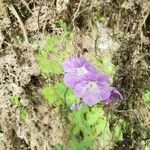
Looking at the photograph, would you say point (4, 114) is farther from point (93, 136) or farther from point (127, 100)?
point (127, 100)

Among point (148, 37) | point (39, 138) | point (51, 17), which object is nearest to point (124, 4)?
point (148, 37)

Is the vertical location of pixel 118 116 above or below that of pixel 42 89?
below

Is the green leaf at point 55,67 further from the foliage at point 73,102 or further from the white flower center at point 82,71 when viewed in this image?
the white flower center at point 82,71

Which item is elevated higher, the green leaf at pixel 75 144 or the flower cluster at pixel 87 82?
the flower cluster at pixel 87 82

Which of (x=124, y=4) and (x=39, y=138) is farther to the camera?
(x=39, y=138)

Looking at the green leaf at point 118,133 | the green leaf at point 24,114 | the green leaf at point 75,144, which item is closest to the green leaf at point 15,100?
the green leaf at point 24,114

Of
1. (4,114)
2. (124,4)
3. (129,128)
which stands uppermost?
(124,4)

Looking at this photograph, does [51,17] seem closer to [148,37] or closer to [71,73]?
[71,73]

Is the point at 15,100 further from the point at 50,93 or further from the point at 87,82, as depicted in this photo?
the point at 87,82
